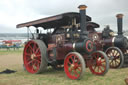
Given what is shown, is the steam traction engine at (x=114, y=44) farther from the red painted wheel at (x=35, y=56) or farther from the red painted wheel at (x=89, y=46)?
the red painted wheel at (x=35, y=56)

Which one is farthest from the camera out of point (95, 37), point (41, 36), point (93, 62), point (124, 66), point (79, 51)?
point (95, 37)

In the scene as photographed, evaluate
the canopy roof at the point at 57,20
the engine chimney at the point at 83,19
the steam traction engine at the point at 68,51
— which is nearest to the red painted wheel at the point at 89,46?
the steam traction engine at the point at 68,51

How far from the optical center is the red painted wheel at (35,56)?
236 inches

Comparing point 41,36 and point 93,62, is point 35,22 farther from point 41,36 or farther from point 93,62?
point 93,62

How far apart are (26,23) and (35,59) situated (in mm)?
1509

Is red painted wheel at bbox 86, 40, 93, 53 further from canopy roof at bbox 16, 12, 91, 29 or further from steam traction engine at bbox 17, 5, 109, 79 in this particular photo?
canopy roof at bbox 16, 12, 91, 29

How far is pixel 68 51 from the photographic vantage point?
218 inches

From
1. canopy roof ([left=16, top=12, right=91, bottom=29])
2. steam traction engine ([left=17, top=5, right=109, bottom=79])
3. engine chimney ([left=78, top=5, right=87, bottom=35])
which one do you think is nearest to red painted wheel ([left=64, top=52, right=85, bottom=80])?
steam traction engine ([left=17, top=5, right=109, bottom=79])

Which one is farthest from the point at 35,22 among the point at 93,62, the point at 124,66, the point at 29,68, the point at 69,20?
the point at 124,66

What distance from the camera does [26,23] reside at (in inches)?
268

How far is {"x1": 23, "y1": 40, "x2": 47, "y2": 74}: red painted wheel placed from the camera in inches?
236

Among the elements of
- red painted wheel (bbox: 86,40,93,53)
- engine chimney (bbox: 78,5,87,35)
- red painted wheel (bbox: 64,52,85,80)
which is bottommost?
red painted wheel (bbox: 64,52,85,80)

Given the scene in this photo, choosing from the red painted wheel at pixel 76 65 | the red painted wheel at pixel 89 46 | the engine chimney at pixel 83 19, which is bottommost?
the red painted wheel at pixel 76 65

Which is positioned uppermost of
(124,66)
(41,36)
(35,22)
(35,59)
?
(35,22)
